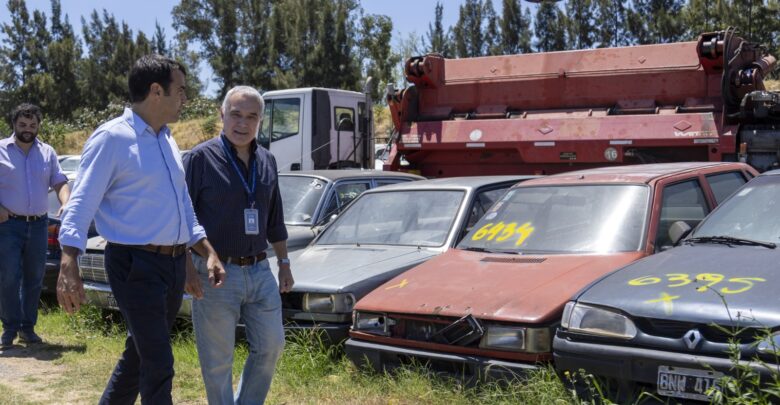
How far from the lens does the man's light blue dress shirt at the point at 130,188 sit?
11.4 feet

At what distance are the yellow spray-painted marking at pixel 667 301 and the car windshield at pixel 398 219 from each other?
7.96 feet

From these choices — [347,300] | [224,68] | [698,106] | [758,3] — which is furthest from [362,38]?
[347,300]

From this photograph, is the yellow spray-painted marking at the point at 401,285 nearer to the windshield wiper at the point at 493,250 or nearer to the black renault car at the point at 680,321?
the windshield wiper at the point at 493,250

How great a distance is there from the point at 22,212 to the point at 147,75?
3.64 meters

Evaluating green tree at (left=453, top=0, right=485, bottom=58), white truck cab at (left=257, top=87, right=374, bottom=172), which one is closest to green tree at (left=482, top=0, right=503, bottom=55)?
green tree at (left=453, top=0, right=485, bottom=58)

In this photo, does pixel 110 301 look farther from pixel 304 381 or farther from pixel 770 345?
pixel 770 345

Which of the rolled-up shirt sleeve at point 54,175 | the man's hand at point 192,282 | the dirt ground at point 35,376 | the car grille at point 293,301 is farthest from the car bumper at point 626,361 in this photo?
the rolled-up shirt sleeve at point 54,175

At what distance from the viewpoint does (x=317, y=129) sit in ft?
47.2

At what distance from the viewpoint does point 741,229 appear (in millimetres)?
4812

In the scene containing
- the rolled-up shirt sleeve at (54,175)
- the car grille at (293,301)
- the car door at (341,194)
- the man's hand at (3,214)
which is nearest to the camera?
the car grille at (293,301)

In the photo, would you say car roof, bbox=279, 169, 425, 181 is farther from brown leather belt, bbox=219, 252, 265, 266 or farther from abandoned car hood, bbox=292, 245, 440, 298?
brown leather belt, bbox=219, 252, 265, 266

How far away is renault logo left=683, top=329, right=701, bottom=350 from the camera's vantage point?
3607 mm

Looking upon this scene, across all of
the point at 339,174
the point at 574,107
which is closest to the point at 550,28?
the point at 574,107

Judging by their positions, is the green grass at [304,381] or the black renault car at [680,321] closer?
the black renault car at [680,321]
